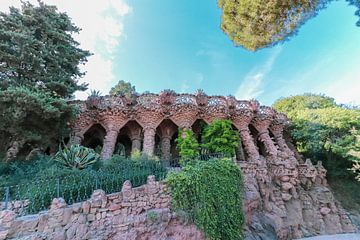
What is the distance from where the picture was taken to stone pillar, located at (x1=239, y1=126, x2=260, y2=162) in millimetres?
11703

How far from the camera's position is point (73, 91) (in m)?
12.5

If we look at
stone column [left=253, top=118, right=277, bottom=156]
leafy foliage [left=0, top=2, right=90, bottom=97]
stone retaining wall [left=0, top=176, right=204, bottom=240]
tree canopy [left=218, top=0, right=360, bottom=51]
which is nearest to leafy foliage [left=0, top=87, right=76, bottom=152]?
leafy foliage [left=0, top=2, right=90, bottom=97]

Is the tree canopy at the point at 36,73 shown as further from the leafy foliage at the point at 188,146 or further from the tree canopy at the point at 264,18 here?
the tree canopy at the point at 264,18

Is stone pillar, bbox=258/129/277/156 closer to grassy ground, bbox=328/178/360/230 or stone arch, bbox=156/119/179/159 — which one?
stone arch, bbox=156/119/179/159

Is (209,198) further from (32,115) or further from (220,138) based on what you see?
(32,115)

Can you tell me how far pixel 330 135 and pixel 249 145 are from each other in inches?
220

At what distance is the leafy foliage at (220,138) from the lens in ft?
34.5

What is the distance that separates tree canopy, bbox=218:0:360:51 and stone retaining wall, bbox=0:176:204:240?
21.3ft

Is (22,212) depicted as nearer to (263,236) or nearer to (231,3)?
(263,236)

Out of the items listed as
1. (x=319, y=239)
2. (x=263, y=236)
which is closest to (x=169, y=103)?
(x=263, y=236)

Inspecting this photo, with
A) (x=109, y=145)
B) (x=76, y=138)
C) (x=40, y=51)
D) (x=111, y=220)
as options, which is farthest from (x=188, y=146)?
(x=40, y=51)

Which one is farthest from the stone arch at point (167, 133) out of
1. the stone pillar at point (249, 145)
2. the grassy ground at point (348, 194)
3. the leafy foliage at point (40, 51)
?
the grassy ground at point (348, 194)

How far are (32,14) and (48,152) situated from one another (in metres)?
7.54

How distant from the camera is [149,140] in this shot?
1162 centimetres
